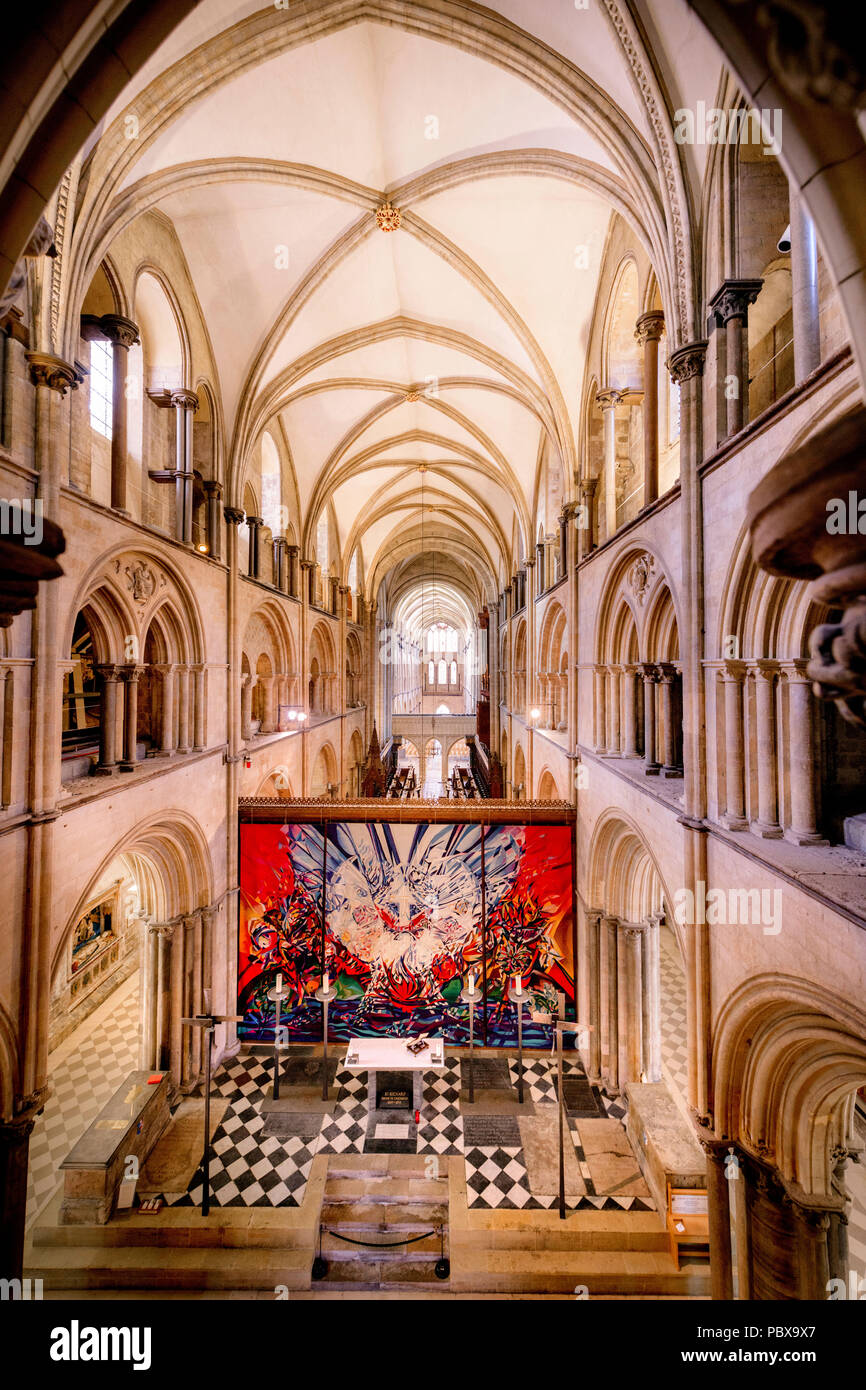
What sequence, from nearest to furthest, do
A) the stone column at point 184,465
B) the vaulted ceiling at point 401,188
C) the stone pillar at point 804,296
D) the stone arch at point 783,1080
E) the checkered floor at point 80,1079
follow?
1. the stone pillar at point 804,296
2. the stone arch at point 783,1080
3. the vaulted ceiling at point 401,188
4. the checkered floor at point 80,1079
5. the stone column at point 184,465

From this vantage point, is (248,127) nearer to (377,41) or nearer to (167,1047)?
(377,41)

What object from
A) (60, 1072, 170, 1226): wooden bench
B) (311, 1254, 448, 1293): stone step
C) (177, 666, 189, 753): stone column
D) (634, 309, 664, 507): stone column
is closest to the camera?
(311, 1254, 448, 1293): stone step

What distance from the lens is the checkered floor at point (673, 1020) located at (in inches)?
366

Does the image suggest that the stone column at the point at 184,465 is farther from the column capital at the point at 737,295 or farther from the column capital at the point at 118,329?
the column capital at the point at 737,295

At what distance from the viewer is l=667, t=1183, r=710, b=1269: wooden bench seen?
6320mm

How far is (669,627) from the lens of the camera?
7016 mm

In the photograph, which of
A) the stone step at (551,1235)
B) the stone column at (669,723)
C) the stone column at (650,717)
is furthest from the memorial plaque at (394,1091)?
the stone column at (669,723)

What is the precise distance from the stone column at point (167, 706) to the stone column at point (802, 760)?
775 cm

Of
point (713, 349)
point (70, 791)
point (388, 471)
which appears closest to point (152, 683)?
point (70, 791)

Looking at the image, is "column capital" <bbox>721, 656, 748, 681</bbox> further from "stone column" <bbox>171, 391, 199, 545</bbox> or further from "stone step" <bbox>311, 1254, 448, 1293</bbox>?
"stone column" <bbox>171, 391, 199, 545</bbox>

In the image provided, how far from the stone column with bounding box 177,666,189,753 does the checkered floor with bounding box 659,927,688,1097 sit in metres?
9.13

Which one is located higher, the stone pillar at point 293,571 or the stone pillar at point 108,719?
the stone pillar at point 293,571

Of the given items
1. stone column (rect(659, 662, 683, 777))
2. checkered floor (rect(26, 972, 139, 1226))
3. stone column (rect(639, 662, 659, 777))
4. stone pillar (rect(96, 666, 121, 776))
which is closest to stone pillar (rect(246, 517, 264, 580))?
stone pillar (rect(96, 666, 121, 776))

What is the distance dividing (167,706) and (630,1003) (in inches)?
328
